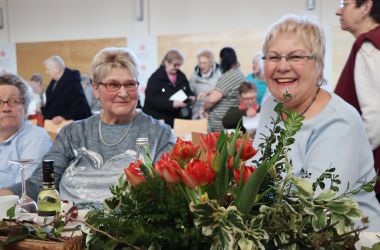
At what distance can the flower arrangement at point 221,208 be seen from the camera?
0.84 meters

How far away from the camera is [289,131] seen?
36.4 inches

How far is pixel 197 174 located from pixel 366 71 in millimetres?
1625

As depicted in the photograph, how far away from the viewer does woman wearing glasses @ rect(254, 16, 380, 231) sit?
161 cm

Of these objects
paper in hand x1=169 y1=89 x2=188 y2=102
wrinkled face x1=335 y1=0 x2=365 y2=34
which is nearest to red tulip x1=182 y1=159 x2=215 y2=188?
wrinkled face x1=335 y1=0 x2=365 y2=34

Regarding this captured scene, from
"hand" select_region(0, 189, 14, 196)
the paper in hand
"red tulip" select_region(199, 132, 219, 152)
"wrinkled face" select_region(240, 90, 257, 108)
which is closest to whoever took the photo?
"red tulip" select_region(199, 132, 219, 152)

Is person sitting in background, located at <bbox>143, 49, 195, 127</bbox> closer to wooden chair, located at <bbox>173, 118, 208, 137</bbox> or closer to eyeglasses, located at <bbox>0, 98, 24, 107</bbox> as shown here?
wooden chair, located at <bbox>173, 118, 208, 137</bbox>

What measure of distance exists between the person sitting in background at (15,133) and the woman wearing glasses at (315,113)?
1.23 m

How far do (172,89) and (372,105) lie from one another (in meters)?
3.94

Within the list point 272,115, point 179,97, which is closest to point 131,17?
point 179,97

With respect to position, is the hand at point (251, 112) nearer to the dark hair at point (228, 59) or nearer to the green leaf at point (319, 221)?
the dark hair at point (228, 59)

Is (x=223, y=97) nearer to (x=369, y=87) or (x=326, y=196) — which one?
(x=369, y=87)

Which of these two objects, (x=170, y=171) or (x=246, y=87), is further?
(x=246, y=87)

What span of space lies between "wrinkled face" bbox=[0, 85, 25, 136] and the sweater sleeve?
1.72 meters

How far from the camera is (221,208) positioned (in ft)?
2.76
